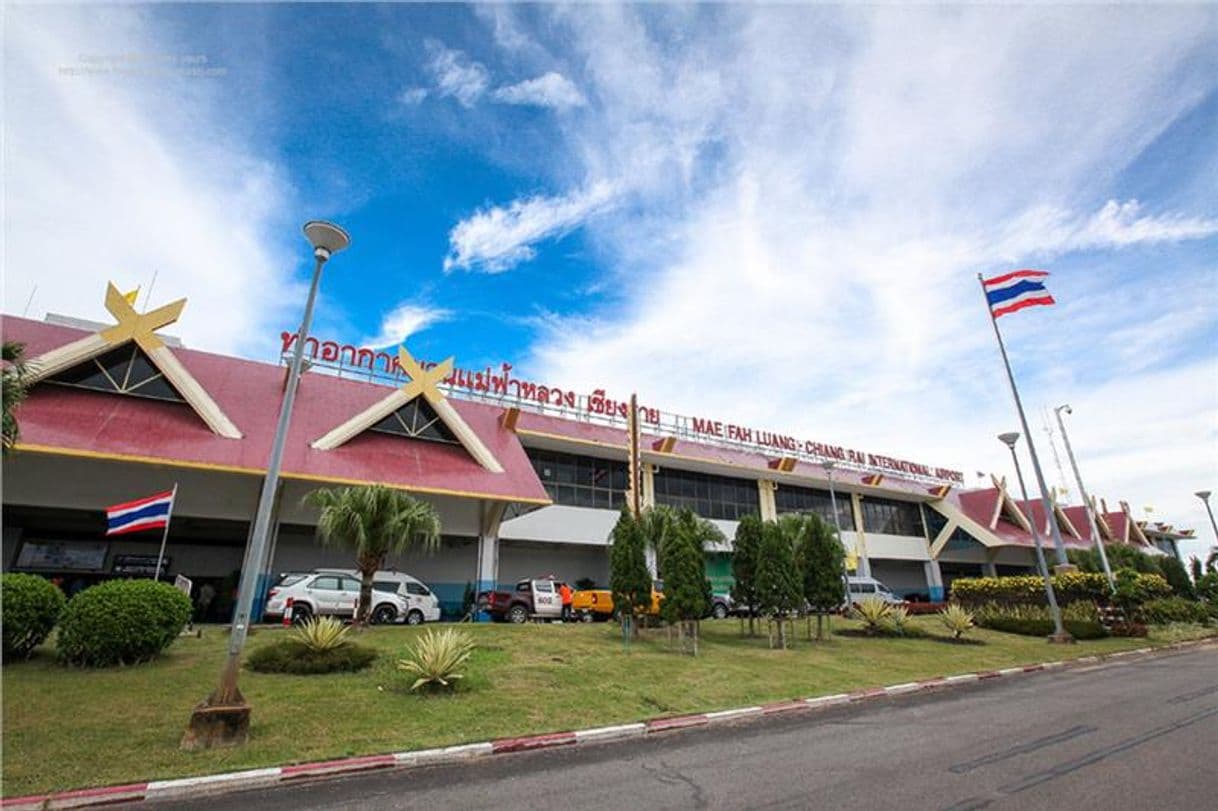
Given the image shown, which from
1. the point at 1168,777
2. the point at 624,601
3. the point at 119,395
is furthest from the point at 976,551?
the point at 119,395

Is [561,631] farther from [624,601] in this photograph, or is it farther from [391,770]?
[391,770]

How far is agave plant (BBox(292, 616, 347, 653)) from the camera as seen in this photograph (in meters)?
11.0

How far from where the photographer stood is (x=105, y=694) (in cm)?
879

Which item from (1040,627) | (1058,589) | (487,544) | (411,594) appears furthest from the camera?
(1058,589)

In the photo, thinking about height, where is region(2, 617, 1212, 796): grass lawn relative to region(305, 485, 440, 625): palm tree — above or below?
below

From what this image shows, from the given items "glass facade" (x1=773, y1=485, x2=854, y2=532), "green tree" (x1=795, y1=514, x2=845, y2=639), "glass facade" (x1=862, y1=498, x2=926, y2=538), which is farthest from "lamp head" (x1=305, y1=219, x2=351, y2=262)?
"glass facade" (x1=862, y1=498, x2=926, y2=538)

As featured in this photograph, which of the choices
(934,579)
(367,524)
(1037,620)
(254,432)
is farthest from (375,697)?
(934,579)

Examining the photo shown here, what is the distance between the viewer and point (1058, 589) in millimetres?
25172

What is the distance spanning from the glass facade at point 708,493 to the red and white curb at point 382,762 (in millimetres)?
21715

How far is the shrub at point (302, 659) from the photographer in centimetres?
1068

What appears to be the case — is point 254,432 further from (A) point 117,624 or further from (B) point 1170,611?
(B) point 1170,611

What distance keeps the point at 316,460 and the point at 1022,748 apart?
1955cm

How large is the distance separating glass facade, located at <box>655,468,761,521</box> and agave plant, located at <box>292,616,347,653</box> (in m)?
22.7

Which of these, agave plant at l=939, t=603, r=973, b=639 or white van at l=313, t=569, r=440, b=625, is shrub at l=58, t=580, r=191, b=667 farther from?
Result: agave plant at l=939, t=603, r=973, b=639
